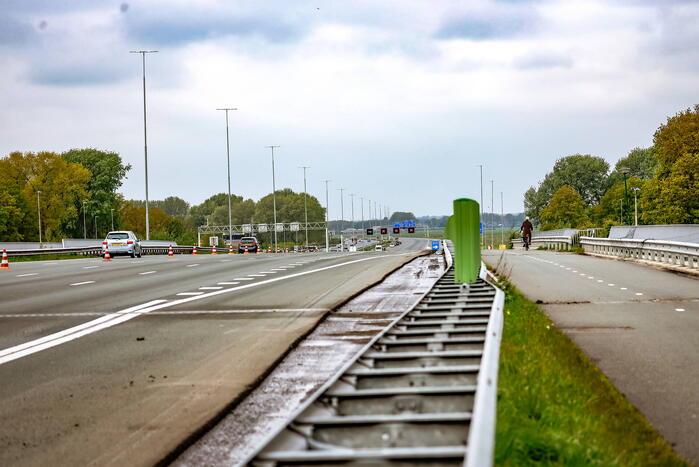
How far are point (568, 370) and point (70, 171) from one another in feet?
382

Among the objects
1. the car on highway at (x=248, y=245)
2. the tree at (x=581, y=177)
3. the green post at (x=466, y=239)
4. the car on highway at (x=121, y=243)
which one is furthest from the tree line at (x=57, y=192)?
the green post at (x=466, y=239)

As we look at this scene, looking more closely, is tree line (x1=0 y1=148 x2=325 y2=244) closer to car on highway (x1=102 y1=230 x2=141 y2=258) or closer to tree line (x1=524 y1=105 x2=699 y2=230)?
car on highway (x1=102 y1=230 x2=141 y2=258)

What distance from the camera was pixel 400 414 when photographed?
508 cm

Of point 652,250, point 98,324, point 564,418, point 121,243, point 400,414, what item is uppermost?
point 121,243

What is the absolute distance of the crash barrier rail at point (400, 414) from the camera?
398 cm

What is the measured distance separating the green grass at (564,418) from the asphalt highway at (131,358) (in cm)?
222

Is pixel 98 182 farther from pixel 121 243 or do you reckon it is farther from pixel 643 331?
pixel 643 331

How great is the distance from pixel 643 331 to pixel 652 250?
60.3 ft

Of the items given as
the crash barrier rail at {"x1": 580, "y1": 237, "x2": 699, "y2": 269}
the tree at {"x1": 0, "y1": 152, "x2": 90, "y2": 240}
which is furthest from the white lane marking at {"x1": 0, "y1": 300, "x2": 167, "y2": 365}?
the tree at {"x1": 0, "y1": 152, "x2": 90, "y2": 240}

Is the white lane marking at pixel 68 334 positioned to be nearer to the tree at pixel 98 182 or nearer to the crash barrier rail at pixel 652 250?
the crash barrier rail at pixel 652 250

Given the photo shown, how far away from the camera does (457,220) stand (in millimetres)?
14008

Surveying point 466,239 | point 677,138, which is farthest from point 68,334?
point 677,138

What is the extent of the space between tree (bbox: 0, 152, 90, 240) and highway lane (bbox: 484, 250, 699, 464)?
103 metres

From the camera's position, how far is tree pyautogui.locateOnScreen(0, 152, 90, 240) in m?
116
